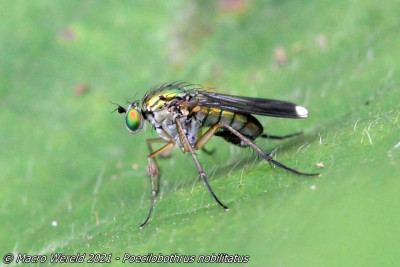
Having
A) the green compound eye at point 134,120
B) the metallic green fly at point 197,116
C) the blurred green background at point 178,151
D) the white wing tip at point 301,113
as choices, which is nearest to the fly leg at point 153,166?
the metallic green fly at point 197,116

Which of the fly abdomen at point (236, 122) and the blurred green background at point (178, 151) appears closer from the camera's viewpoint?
the blurred green background at point (178, 151)

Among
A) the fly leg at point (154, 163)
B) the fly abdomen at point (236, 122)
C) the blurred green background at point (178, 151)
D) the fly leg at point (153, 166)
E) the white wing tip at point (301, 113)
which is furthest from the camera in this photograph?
the fly abdomen at point (236, 122)

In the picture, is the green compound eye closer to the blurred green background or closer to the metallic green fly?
the metallic green fly

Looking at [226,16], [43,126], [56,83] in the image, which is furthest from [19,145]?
[226,16]

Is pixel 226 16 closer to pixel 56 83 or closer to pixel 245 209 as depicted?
pixel 56 83

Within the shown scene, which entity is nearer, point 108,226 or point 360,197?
point 360,197

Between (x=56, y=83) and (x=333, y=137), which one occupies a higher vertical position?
(x=56, y=83)

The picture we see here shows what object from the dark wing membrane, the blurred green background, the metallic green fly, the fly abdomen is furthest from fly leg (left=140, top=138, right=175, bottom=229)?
the dark wing membrane

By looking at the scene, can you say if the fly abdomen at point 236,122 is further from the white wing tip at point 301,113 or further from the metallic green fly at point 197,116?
the white wing tip at point 301,113

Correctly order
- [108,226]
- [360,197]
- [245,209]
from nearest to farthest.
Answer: [360,197]
[245,209]
[108,226]
